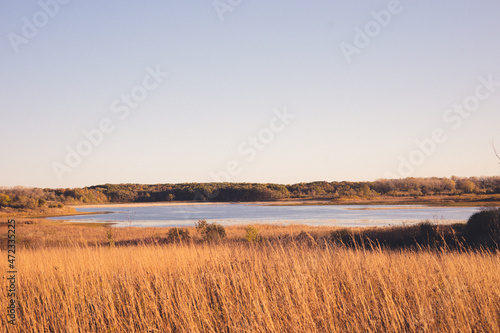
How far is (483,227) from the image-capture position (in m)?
23.8

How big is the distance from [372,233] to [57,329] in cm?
2523

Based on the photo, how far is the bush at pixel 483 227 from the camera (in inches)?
893

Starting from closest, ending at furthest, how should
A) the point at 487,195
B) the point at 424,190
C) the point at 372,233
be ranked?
the point at 372,233
the point at 487,195
the point at 424,190

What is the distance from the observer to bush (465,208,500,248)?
22688 millimetres

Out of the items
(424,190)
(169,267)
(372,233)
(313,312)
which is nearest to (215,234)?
(372,233)

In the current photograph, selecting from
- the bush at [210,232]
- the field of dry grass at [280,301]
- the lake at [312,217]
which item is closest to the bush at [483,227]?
the lake at [312,217]

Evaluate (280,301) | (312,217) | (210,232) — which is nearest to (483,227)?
(210,232)

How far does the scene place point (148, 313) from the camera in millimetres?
6410

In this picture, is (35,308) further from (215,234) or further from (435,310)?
(215,234)

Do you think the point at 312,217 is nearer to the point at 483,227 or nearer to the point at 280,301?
the point at 483,227

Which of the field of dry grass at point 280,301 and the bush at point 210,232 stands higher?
the field of dry grass at point 280,301

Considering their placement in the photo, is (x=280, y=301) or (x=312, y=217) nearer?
(x=280, y=301)

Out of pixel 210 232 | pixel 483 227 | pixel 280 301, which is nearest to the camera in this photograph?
pixel 280 301

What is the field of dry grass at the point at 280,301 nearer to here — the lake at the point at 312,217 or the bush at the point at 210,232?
the bush at the point at 210,232
